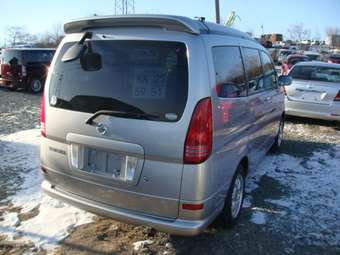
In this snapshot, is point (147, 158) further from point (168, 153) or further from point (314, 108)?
point (314, 108)

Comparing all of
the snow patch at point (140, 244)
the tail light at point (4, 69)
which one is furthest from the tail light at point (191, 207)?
the tail light at point (4, 69)

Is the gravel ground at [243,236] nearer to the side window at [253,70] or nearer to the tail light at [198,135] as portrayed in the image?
the tail light at [198,135]

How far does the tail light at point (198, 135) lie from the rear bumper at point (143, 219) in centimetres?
51

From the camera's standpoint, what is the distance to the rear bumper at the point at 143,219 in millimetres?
3045

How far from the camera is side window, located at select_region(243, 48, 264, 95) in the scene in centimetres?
425

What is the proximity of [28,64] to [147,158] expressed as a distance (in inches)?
542

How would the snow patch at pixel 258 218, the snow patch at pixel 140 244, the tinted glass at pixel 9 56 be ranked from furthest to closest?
the tinted glass at pixel 9 56 < the snow patch at pixel 258 218 < the snow patch at pixel 140 244

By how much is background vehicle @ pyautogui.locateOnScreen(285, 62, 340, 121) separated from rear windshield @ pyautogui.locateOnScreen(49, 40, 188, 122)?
21.3 feet

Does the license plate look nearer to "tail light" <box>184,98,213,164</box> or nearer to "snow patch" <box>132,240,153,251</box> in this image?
"tail light" <box>184,98,213,164</box>

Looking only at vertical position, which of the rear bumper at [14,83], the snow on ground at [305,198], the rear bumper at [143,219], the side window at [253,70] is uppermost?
the side window at [253,70]

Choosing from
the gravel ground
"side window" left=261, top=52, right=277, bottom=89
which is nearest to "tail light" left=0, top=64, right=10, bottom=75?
the gravel ground

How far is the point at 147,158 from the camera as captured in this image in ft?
9.91

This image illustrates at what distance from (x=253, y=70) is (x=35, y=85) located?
12979 mm

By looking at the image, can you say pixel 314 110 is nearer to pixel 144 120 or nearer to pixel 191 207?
pixel 191 207
